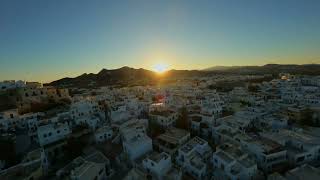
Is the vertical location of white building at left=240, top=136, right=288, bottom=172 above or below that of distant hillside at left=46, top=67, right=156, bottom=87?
below

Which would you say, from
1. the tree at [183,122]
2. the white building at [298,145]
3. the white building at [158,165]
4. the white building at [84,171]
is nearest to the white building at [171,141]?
the tree at [183,122]

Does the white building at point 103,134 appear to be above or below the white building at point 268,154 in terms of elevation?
above

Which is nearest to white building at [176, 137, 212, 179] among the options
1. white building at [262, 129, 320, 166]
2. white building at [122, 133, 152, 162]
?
white building at [122, 133, 152, 162]

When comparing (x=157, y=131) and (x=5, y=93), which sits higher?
(x=5, y=93)

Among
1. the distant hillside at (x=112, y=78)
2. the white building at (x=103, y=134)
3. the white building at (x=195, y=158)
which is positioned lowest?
the white building at (x=195, y=158)

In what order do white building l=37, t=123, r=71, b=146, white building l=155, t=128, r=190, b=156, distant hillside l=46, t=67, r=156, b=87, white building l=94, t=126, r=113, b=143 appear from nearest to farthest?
white building l=155, t=128, r=190, b=156
white building l=37, t=123, r=71, b=146
white building l=94, t=126, r=113, b=143
distant hillside l=46, t=67, r=156, b=87

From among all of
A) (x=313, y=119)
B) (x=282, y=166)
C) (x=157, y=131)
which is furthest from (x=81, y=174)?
(x=313, y=119)

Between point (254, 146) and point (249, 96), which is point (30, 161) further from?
point (249, 96)

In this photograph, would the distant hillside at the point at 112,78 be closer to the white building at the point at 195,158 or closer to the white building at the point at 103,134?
the white building at the point at 103,134

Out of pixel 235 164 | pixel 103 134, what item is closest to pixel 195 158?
pixel 235 164

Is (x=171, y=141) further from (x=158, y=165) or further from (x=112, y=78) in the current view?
(x=112, y=78)

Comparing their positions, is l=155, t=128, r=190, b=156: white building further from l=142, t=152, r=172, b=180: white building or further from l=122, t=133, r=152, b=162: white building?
l=142, t=152, r=172, b=180: white building
